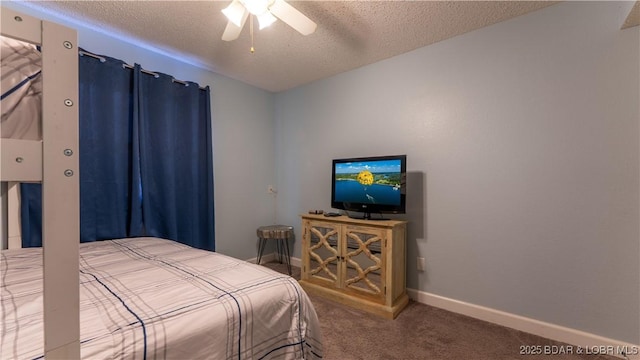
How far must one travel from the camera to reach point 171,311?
35.9 inches

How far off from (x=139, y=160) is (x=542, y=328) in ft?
11.2

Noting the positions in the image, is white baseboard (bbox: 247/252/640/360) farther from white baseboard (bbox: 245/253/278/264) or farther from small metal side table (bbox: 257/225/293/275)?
white baseboard (bbox: 245/253/278/264)

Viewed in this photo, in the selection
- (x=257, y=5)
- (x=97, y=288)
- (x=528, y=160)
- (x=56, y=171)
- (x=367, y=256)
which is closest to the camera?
(x=56, y=171)

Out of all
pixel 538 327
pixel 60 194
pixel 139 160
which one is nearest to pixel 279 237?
pixel 139 160

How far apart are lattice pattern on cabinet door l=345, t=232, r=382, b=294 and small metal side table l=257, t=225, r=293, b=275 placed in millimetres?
954

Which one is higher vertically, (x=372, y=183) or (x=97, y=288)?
(x=372, y=183)

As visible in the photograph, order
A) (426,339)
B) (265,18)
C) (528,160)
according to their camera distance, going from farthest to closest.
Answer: (528,160)
(426,339)
(265,18)

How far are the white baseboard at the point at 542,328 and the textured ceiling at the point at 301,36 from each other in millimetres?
2256

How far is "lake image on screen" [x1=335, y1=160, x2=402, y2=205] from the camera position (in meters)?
2.29

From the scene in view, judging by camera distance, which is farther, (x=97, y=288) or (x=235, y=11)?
(x=235, y=11)

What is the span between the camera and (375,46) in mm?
2389

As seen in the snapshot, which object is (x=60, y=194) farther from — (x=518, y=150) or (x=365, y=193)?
(x=518, y=150)

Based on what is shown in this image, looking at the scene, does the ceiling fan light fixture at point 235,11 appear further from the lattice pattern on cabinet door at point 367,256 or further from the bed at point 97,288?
the lattice pattern on cabinet door at point 367,256

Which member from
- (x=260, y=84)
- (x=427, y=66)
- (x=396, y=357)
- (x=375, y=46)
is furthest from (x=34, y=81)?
(x=260, y=84)
